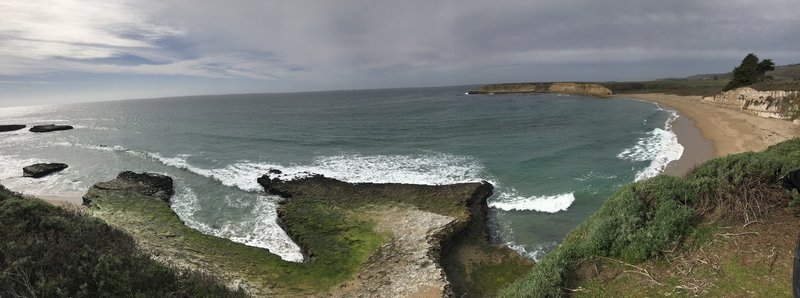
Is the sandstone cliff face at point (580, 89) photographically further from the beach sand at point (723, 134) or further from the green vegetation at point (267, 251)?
the green vegetation at point (267, 251)

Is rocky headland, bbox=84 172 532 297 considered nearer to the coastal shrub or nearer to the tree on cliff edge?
the coastal shrub

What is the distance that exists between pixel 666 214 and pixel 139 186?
93.7 feet

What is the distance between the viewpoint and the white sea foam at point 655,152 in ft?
83.0

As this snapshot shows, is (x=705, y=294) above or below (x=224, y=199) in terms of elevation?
above

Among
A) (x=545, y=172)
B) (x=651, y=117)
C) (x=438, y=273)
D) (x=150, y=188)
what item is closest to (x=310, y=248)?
(x=438, y=273)

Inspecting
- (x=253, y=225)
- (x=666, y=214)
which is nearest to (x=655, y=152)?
(x=666, y=214)

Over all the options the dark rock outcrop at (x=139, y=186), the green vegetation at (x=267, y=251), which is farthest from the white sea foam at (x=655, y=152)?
the dark rock outcrop at (x=139, y=186)

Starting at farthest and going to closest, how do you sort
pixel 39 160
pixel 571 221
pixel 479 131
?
pixel 479 131 < pixel 39 160 < pixel 571 221

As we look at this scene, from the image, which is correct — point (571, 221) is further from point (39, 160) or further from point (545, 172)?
point (39, 160)

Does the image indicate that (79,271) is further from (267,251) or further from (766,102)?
(766,102)

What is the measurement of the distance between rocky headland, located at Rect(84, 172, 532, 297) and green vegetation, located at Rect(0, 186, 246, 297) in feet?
12.8

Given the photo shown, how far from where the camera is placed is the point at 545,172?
26062 millimetres

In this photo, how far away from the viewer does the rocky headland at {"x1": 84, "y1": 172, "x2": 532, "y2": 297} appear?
43.6 ft

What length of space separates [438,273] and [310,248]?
592 cm
